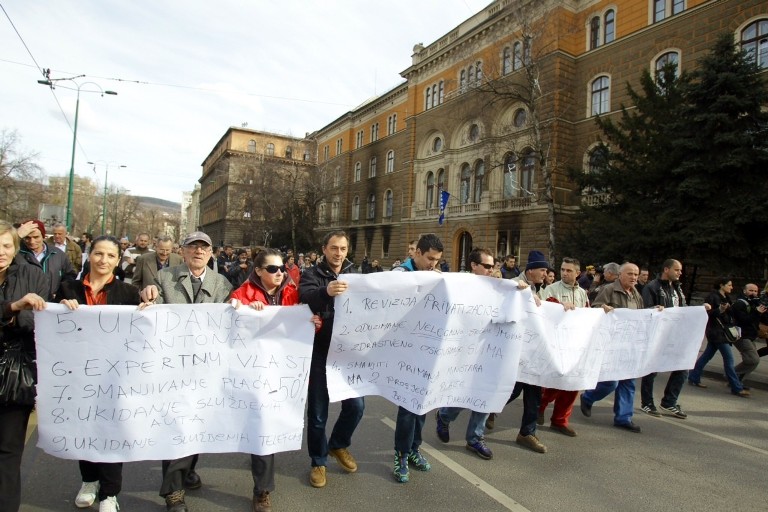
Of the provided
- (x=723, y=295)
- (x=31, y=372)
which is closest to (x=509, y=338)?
(x=31, y=372)

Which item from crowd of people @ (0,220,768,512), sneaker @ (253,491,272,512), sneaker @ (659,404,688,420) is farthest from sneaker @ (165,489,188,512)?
sneaker @ (659,404,688,420)

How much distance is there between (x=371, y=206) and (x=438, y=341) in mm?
43644

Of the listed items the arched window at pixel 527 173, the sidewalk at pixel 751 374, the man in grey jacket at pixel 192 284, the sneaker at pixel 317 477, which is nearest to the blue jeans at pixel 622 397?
the sneaker at pixel 317 477

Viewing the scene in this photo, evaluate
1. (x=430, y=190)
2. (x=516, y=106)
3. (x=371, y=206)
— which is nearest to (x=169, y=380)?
(x=516, y=106)

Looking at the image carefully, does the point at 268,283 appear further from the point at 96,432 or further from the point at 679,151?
the point at 679,151

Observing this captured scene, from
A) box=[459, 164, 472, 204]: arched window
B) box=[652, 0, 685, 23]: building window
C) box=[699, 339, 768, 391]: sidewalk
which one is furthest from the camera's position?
box=[459, 164, 472, 204]: arched window

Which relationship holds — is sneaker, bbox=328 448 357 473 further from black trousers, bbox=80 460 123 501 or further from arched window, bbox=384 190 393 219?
arched window, bbox=384 190 393 219

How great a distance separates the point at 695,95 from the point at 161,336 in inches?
610

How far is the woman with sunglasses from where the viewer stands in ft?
10.5

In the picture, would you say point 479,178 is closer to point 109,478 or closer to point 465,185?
point 465,185

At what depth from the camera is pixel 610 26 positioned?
25.0 meters

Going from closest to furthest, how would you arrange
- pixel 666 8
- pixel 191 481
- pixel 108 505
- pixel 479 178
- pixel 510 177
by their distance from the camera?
pixel 108 505
pixel 191 481
pixel 666 8
pixel 510 177
pixel 479 178

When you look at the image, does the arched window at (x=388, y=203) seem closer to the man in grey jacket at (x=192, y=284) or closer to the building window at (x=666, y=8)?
the building window at (x=666, y=8)

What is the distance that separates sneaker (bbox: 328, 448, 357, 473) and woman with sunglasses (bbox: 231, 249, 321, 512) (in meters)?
0.74
